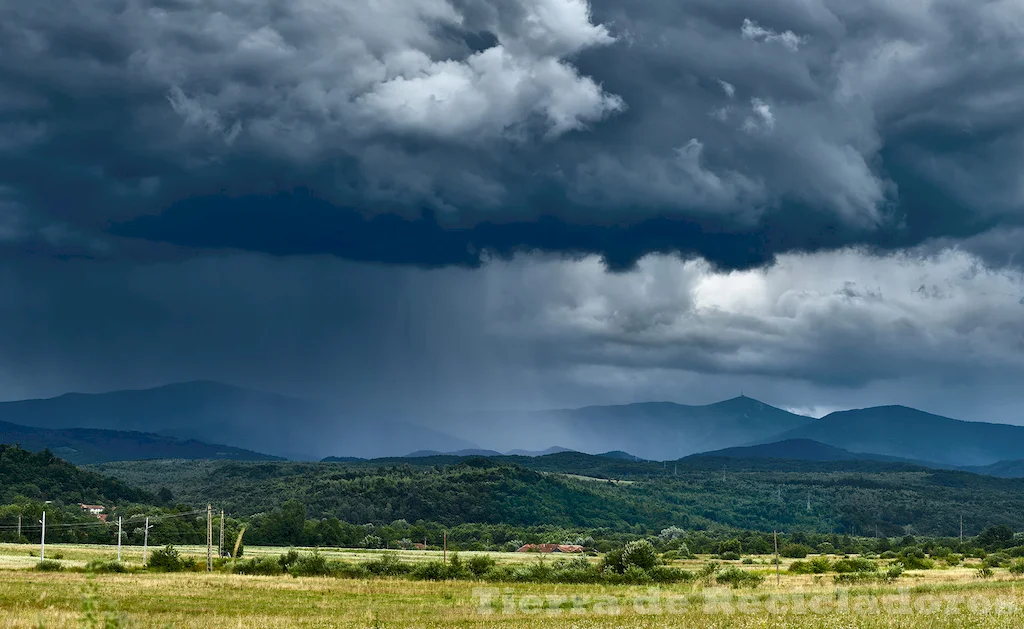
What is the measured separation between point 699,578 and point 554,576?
11.2 metres

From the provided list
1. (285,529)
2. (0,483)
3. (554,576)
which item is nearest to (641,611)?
(554,576)

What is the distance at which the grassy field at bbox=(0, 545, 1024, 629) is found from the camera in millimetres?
37281

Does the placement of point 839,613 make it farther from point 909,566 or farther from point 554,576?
point 909,566

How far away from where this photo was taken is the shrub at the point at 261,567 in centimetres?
8219

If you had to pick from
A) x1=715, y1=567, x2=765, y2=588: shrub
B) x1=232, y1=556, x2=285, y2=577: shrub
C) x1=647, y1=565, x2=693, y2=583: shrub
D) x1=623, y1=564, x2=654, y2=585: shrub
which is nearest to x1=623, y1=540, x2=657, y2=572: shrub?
x1=647, y1=565, x2=693, y2=583: shrub

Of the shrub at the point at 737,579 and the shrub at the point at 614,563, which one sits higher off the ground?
the shrub at the point at 614,563

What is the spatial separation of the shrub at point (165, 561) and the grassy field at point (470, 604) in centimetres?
1218

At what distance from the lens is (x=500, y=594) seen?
5975 cm

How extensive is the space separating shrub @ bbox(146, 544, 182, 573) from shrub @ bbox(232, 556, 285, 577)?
260 inches

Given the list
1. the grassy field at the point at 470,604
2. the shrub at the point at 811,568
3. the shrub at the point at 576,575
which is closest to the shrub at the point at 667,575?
the shrub at the point at 576,575

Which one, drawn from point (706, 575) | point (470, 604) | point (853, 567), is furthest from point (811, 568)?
point (470, 604)

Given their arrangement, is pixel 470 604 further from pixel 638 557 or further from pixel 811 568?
pixel 811 568

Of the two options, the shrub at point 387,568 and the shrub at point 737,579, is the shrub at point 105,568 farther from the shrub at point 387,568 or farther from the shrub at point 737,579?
the shrub at point 737,579

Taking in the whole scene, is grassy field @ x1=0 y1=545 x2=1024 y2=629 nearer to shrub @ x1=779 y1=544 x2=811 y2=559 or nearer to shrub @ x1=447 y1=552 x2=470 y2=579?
shrub @ x1=447 y1=552 x2=470 y2=579
